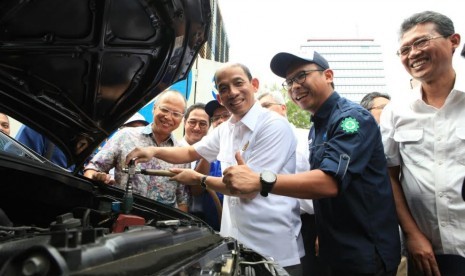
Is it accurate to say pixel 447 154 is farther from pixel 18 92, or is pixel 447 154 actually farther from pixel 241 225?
pixel 18 92

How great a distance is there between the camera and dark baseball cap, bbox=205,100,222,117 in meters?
3.11

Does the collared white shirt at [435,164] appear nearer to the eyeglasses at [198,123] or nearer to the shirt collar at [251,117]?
the shirt collar at [251,117]

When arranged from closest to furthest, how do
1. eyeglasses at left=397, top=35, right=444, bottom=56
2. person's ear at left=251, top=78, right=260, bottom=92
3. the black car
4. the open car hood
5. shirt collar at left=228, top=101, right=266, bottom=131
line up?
1. the black car
2. the open car hood
3. eyeglasses at left=397, top=35, right=444, bottom=56
4. shirt collar at left=228, top=101, right=266, bottom=131
5. person's ear at left=251, top=78, right=260, bottom=92

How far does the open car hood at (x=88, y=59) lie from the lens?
50.6 inches

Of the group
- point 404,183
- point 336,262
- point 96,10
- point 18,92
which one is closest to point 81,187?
point 18,92

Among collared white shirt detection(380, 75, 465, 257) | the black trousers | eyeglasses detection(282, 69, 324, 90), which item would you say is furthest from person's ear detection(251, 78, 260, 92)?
the black trousers

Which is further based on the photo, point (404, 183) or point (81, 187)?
point (404, 183)

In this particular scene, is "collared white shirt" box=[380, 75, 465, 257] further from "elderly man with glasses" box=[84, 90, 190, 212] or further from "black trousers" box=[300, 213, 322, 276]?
"elderly man with glasses" box=[84, 90, 190, 212]

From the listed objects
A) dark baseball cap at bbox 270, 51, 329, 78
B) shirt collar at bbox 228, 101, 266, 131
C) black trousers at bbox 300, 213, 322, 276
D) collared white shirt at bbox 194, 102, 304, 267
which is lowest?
black trousers at bbox 300, 213, 322, 276

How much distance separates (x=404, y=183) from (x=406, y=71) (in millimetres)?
645

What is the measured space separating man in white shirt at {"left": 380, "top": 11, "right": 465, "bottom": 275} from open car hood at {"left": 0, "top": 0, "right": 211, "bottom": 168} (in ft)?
3.75

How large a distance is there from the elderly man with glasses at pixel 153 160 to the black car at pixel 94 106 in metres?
0.56

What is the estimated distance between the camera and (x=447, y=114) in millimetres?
1709

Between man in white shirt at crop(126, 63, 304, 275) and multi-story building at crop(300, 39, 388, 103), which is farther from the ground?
multi-story building at crop(300, 39, 388, 103)
